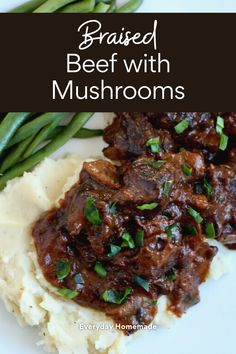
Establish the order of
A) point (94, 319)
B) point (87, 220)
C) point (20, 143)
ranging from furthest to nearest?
point (20, 143) → point (94, 319) → point (87, 220)

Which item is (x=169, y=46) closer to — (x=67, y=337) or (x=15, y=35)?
(x=15, y=35)

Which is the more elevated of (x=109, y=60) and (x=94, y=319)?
(x=109, y=60)

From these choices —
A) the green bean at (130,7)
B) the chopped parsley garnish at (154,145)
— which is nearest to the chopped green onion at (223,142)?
the chopped parsley garnish at (154,145)

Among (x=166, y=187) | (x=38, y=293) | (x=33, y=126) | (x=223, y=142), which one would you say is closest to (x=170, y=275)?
(x=166, y=187)

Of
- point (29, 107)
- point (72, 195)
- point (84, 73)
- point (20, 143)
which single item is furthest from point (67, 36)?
point (72, 195)

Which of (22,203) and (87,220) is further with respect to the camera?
(22,203)

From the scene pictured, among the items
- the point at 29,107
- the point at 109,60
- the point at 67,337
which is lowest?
the point at 67,337
